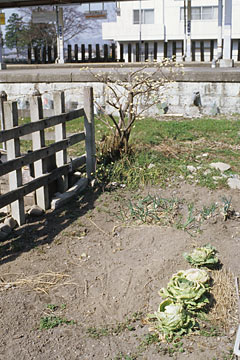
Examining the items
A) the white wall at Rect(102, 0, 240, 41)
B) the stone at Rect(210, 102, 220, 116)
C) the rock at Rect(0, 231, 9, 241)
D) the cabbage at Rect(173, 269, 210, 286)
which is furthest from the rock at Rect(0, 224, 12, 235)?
the white wall at Rect(102, 0, 240, 41)

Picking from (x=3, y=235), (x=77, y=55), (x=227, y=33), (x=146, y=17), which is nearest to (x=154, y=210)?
(x=3, y=235)

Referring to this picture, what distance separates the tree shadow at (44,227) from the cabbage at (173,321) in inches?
74.2

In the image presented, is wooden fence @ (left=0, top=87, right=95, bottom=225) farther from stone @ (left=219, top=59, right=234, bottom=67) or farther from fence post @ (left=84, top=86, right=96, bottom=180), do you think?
stone @ (left=219, top=59, right=234, bottom=67)

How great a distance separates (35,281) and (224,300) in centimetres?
174

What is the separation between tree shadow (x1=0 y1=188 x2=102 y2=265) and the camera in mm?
5789

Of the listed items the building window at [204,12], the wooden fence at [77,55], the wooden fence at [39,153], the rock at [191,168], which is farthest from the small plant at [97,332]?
the building window at [204,12]

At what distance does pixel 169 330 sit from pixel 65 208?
112 inches

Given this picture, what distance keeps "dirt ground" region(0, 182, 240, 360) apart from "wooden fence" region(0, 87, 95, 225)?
361 millimetres

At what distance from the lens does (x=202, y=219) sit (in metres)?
6.04

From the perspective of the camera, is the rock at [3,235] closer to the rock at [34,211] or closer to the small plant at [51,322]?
the rock at [34,211]

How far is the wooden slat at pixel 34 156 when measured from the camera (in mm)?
5848

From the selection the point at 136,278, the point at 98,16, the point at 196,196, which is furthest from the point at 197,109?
the point at 98,16

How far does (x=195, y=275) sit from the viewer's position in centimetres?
470

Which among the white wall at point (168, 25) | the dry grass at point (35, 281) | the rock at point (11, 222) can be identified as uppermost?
the white wall at point (168, 25)
